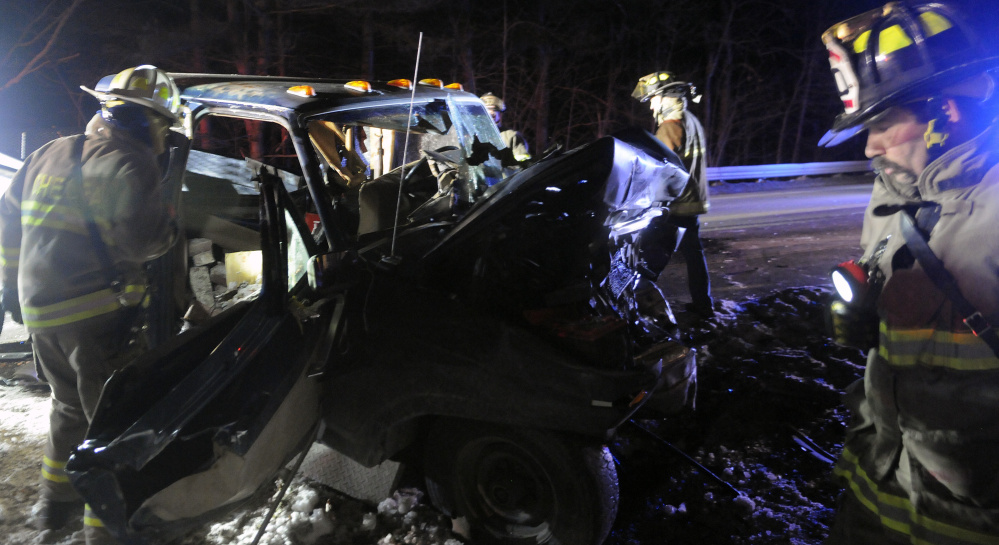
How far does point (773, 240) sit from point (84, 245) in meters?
7.73

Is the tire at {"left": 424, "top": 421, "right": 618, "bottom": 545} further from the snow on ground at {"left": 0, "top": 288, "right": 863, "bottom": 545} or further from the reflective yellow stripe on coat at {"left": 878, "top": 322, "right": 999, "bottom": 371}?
the reflective yellow stripe on coat at {"left": 878, "top": 322, "right": 999, "bottom": 371}

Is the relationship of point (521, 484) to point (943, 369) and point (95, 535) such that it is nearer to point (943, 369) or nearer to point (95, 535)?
point (943, 369)

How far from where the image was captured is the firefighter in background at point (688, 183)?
484 centimetres

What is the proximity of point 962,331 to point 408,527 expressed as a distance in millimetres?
2194

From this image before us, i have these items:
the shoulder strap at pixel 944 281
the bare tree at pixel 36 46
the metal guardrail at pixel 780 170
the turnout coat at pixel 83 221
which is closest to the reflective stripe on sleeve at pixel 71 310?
the turnout coat at pixel 83 221

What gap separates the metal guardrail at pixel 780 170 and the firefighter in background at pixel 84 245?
1052 cm

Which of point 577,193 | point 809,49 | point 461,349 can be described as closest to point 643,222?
point 577,193

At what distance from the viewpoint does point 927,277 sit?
139 cm

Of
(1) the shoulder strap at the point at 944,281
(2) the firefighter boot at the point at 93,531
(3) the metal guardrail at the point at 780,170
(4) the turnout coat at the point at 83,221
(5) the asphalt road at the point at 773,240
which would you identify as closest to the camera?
(1) the shoulder strap at the point at 944,281

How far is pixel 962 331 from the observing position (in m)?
1.33

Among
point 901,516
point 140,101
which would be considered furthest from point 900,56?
point 140,101

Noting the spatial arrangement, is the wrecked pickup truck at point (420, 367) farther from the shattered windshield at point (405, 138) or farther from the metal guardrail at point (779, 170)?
the metal guardrail at point (779, 170)

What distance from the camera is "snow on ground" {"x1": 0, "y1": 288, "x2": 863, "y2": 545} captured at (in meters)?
2.61

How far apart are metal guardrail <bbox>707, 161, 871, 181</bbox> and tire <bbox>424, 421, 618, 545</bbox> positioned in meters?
10.2
